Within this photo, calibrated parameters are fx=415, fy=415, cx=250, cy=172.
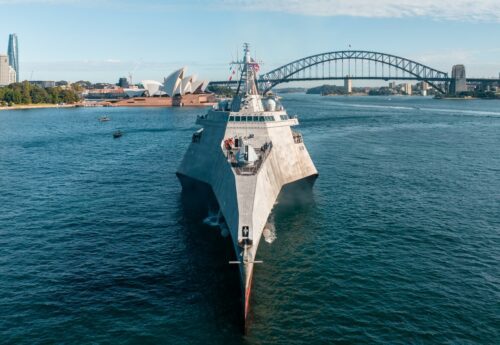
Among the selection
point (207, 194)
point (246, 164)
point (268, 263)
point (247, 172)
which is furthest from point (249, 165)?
point (207, 194)

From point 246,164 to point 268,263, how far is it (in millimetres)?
9227

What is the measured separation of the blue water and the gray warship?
319cm

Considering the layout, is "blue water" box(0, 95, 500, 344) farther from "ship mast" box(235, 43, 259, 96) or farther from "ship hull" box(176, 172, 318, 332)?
"ship mast" box(235, 43, 259, 96)

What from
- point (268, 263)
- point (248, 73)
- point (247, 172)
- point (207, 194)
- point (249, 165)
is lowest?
point (268, 263)

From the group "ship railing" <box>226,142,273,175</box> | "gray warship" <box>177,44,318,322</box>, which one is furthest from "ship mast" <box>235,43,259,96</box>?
"ship railing" <box>226,142,273,175</box>

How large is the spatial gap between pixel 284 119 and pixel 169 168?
1127 inches

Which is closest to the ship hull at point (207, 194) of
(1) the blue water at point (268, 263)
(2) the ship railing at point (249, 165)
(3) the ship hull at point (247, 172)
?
(3) the ship hull at point (247, 172)

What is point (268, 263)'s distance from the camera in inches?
1377

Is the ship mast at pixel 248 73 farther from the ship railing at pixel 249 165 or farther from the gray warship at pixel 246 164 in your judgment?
the ship railing at pixel 249 165

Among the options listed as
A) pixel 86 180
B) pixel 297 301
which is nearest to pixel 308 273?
pixel 297 301

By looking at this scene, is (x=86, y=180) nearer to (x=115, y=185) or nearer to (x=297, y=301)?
(x=115, y=185)

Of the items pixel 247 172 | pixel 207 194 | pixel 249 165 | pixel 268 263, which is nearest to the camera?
pixel 268 263

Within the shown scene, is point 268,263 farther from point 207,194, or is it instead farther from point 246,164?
point 207,194

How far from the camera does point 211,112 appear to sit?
5631 cm
